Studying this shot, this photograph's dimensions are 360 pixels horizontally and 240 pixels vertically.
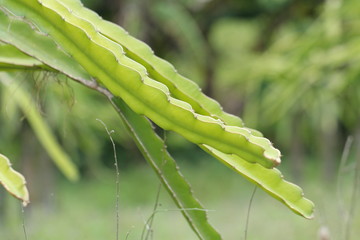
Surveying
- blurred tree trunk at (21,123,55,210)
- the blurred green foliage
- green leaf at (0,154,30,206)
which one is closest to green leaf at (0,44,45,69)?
green leaf at (0,154,30,206)

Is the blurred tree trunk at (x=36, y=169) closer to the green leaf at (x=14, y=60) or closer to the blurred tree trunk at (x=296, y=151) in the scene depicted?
the blurred tree trunk at (x=296, y=151)

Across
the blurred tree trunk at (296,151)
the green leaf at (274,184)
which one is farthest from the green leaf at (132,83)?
the blurred tree trunk at (296,151)

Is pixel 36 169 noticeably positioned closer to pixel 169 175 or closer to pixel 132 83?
pixel 169 175

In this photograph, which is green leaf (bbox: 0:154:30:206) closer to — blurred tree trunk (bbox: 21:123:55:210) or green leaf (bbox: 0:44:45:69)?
green leaf (bbox: 0:44:45:69)

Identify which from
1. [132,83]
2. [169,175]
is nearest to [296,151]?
[169,175]

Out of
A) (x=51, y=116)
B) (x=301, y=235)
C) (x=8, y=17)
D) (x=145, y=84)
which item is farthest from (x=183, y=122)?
(x=51, y=116)

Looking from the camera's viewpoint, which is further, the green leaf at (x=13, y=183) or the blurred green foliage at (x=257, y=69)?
the blurred green foliage at (x=257, y=69)

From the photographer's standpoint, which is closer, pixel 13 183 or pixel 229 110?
pixel 13 183
